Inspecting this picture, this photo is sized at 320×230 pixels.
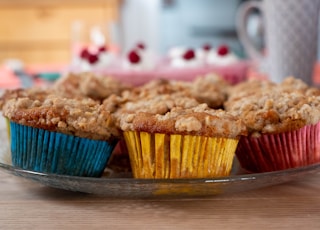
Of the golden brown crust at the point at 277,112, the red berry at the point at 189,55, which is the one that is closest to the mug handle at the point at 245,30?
the red berry at the point at 189,55

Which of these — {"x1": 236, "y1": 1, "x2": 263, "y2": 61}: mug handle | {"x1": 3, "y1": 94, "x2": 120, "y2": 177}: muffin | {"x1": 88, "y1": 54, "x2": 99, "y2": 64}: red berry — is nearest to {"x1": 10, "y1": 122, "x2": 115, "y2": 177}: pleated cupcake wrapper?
{"x1": 3, "y1": 94, "x2": 120, "y2": 177}: muffin

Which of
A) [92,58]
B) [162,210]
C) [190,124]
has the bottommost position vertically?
[162,210]

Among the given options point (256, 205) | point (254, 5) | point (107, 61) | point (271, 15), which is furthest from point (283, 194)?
point (107, 61)

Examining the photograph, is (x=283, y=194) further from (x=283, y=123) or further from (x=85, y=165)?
(x=85, y=165)

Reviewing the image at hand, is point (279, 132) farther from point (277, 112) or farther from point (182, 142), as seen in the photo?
point (182, 142)

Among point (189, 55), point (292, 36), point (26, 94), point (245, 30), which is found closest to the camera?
point (26, 94)

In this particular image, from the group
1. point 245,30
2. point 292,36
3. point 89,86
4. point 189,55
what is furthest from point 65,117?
point 189,55
